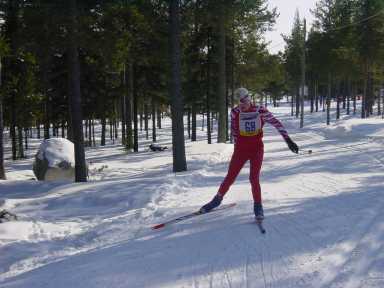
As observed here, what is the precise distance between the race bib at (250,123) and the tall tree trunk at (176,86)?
20.4 feet

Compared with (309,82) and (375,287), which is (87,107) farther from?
→ (309,82)

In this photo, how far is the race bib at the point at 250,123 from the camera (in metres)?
6.73

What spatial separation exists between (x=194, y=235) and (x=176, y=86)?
7.40m

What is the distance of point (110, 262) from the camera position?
5.13 meters

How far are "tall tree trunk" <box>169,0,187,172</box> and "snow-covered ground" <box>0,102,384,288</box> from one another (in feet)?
5.43

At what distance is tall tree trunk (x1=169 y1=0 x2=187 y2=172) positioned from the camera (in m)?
12.6

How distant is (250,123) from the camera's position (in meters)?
6.73

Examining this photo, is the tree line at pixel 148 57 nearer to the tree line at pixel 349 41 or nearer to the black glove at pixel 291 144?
the tree line at pixel 349 41

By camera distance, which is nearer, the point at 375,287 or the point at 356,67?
the point at 375,287

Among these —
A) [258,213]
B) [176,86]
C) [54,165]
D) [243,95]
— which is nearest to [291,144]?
[243,95]

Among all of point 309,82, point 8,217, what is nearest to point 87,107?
point 8,217

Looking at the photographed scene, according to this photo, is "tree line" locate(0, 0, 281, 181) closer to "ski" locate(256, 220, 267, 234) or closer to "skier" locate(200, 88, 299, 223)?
"skier" locate(200, 88, 299, 223)

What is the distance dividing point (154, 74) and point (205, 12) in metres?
12.6

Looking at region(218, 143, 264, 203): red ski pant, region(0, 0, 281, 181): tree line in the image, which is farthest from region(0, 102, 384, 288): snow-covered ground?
region(0, 0, 281, 181): tree line
